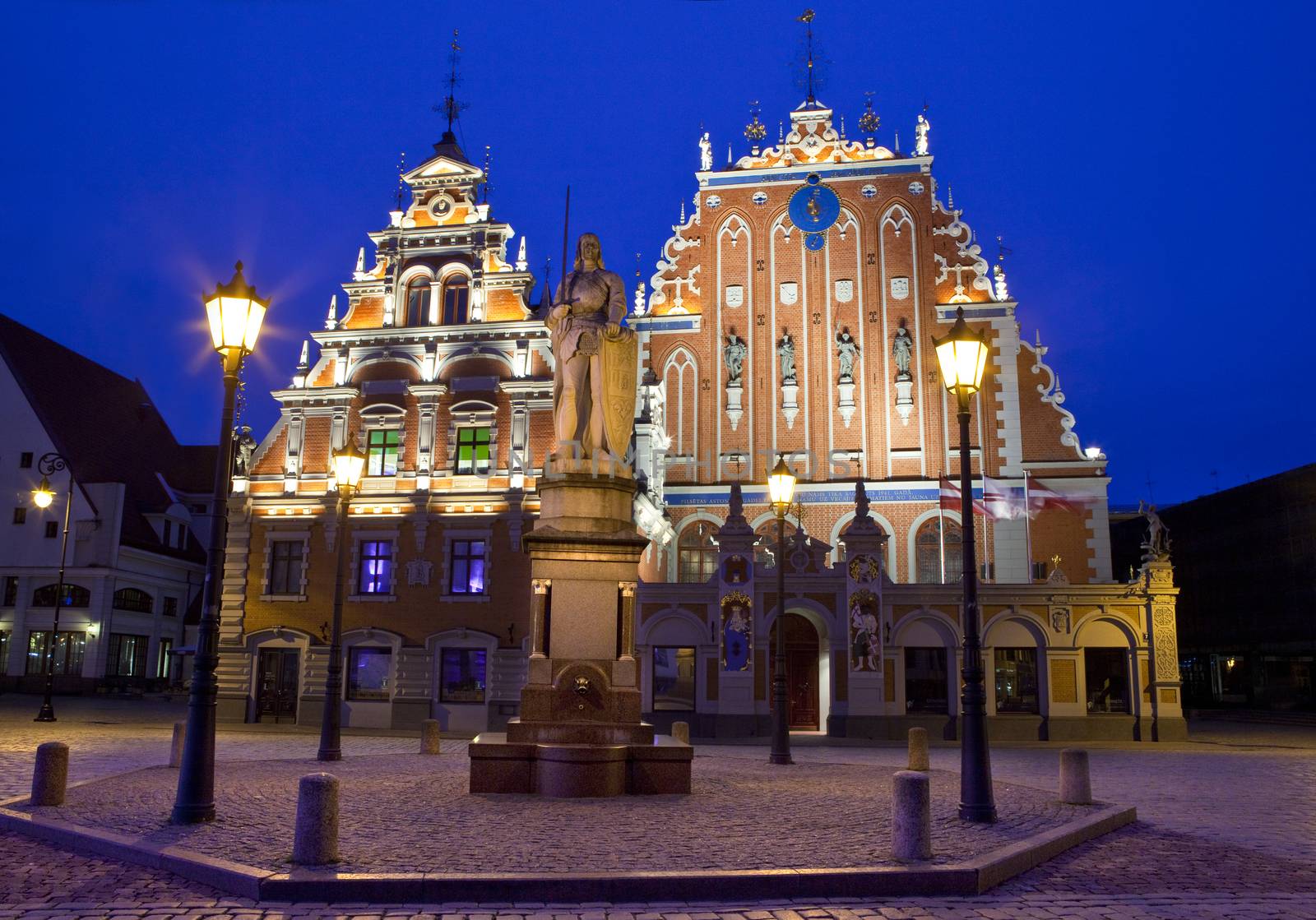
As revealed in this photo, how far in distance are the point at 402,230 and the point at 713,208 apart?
445 inches

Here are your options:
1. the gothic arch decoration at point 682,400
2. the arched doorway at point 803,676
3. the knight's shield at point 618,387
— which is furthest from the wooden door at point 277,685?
the knight's shield at point 618,387

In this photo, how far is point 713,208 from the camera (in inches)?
1535

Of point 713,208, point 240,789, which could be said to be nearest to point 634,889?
point 240,789

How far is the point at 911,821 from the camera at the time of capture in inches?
348

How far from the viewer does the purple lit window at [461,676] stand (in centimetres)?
3138

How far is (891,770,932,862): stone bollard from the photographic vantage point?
28.9ft

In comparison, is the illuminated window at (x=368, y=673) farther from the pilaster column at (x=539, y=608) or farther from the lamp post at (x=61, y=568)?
the pilaster column at (x=539, y=608)

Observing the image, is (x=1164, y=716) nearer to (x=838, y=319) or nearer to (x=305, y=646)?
(x=838, y=319)

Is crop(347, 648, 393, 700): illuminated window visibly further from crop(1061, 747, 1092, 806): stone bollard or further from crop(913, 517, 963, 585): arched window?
crop(1061, 747, 1092, 806): stone bollard

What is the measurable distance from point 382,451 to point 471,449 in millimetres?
3020

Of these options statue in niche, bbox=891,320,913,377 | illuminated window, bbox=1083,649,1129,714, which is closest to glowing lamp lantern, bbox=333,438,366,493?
illuminated window, bbox=1083,649,1129,714

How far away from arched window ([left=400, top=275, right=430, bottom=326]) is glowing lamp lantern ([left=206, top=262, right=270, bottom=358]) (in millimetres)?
22896

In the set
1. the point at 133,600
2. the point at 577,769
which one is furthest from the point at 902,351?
the point at 133,600

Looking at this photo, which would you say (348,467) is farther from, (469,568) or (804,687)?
(804,687)
